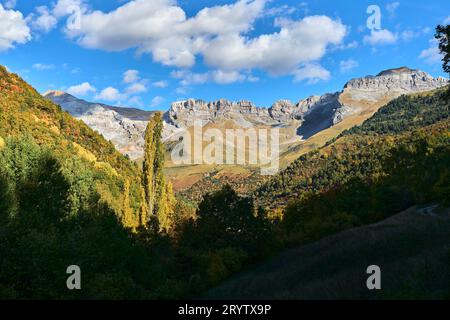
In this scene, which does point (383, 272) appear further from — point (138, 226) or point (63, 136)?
point (63, 136)

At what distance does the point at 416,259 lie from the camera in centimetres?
1936

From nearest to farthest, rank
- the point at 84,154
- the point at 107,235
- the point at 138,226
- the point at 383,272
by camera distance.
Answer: the point at 383,272 → the point at 107,235 → the point at 138,226 → the point at 84,154

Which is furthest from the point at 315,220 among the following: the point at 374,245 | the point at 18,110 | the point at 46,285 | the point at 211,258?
the point at 18,110

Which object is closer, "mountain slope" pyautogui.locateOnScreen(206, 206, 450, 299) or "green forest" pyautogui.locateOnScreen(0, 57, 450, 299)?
"mountain slope" pyautogui.locateOnScreen(206, 206, 450, 299)

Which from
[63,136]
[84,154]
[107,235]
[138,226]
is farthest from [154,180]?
[63,136]

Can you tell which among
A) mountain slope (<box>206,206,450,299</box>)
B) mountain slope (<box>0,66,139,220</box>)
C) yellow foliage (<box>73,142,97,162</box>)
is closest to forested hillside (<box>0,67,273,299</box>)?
mountain slope (<box>0,66,139,220</box>)

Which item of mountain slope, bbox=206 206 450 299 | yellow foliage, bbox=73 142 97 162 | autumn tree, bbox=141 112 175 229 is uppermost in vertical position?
yellow foliage, bbox=73 142 97 162

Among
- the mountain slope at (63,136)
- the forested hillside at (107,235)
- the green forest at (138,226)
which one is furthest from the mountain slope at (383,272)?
the mountain slope at (63,136)

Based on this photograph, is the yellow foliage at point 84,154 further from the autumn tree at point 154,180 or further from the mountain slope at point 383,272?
the mountain slope at point 383,272

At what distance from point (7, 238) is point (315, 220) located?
1973 inches

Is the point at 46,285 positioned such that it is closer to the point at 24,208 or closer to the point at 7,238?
the point at 7,238

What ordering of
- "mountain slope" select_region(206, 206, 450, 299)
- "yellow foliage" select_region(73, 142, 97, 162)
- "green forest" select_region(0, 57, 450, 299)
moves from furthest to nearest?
"yellow foliage" select_region(73, 142, 97, 162) → "green forest" select_region(0, 57, 450, 299) → "mountain slope" select_region(206, 206, 450, 299)

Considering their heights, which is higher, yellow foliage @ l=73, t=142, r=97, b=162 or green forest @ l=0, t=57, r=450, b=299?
yellow foliage @ l=73, t=142, r=97, b=162

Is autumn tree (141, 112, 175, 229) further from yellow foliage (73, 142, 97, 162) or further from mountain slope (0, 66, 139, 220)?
yellow foliage (73, 142, 97, 162)
